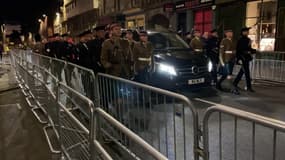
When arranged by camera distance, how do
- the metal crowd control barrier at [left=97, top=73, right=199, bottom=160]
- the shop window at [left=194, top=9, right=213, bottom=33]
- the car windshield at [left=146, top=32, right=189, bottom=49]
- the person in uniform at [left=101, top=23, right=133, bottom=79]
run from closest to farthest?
the metal crowd control barrier at [left=97, top=73, right=199, bottom=160] < the person in uniform at [left=101, top=23, right=133, bottom=79] < the car windshield at [left=146, top=32, right=189, bottom=49] < the shop window at [left=194, top=9, right=213, bottom=33]

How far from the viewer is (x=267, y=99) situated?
9.01m

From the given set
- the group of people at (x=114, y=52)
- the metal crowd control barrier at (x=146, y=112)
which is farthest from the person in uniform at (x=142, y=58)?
the metal crowd control barrier at (x=146, y=112)

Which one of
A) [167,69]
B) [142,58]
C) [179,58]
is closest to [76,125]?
[142,58]

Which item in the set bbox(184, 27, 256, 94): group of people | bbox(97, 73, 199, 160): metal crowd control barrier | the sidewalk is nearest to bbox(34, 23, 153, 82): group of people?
bbox(97, 73, 199, 160): metal crowd control barrier

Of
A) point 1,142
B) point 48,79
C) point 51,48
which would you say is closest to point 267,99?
point 48,79

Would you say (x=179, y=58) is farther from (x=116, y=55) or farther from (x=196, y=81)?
(x=116, y=55)

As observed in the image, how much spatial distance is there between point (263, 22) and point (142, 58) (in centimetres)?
1012

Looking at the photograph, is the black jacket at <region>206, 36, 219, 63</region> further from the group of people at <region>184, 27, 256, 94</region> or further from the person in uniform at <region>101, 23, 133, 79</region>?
the person in uniform at <region>101, 23, 133, 79</region>

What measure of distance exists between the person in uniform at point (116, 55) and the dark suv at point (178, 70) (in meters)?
2.34

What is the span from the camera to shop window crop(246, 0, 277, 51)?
51.6 ft

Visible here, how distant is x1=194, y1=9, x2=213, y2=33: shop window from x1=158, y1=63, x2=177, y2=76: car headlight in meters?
12.0

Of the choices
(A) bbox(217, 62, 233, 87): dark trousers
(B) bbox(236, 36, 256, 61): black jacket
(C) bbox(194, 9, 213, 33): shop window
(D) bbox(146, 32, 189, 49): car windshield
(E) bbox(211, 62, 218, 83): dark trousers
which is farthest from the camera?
(C) bbox(194, 9, 213, 33): shop window

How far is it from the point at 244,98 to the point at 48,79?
5.40 meters

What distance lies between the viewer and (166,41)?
33.9 feet
